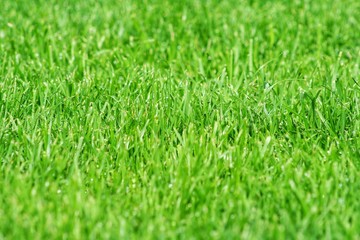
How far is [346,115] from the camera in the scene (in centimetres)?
322

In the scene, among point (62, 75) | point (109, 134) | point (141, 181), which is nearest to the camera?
point (141, 181)

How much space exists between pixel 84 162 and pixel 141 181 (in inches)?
10.9

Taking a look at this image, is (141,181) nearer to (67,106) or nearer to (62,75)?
(67,106)

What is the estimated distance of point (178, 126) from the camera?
3.19 metres

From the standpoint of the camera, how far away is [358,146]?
2936mm

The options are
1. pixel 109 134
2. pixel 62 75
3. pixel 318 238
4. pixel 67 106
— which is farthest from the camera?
pixel 62 75

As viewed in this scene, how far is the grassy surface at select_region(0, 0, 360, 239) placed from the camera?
241 cm

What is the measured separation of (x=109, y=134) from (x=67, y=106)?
35cm

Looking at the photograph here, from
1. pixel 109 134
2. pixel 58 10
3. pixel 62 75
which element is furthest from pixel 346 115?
pixel 58 10

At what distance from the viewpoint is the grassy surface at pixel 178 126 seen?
2412mm

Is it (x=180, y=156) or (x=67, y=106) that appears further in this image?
(x=67, y=106)

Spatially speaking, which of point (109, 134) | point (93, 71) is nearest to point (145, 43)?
point (93, 71)

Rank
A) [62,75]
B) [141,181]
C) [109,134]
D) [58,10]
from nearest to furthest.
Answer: [141,181] < [109,134] < [62,75] < [58,10]

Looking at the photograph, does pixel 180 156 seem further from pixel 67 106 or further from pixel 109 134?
pixel 67 106
